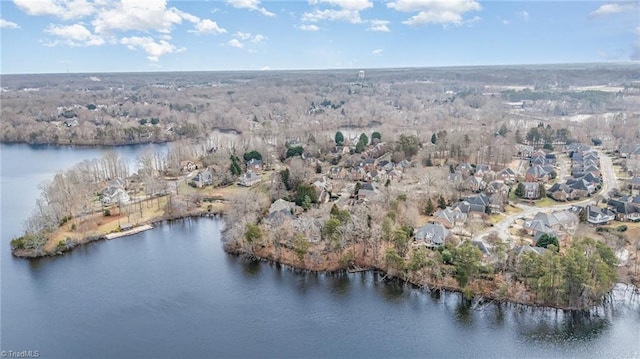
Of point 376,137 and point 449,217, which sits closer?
point 449,217

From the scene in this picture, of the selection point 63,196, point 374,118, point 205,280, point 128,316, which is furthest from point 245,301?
point 374,118

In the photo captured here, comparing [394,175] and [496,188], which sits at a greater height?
[394,175]

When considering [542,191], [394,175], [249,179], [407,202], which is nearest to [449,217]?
[407,202]

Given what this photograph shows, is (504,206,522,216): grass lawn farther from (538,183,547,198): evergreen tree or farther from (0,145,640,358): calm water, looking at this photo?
(0,145,640,358): calm water

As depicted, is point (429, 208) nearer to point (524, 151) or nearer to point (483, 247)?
point (483, 247)

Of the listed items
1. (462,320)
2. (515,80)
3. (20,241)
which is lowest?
(462,320)

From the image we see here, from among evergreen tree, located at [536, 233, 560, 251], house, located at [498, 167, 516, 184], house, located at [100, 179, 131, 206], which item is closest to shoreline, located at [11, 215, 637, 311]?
evergreen tree, located at [536, 233, 560, 251]

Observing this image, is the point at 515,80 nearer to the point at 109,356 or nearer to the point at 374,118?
the point at 374,118
